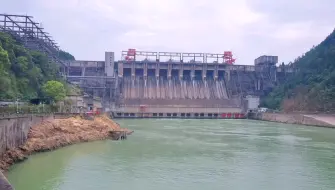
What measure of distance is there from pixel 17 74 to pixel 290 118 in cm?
4184

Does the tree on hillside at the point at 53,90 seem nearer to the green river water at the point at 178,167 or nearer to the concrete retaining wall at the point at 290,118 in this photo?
the green river water at the point at 178,167

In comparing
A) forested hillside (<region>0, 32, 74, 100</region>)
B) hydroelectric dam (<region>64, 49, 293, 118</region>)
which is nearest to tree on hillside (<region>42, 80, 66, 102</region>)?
forested hillside (<region>0, 32, 74, 100</region>)

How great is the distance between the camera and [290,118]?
63281 millimetres

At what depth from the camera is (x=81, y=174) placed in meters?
19.5

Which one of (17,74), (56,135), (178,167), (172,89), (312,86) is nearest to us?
(178,167)

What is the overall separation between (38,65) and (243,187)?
41.2 m

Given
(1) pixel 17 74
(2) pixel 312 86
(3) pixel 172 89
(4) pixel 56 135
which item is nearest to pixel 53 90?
(1) pixel 17 74

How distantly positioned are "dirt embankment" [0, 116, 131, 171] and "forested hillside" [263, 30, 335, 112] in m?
36.9

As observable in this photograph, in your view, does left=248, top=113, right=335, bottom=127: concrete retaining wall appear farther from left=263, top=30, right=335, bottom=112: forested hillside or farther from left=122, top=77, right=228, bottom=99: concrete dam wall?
left=122, top=77, right=228, bottom=99: concrete dam wall

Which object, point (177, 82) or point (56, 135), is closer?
point (56, 135)

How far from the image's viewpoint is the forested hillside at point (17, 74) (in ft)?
116

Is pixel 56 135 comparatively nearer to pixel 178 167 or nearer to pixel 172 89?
pixel 178 167

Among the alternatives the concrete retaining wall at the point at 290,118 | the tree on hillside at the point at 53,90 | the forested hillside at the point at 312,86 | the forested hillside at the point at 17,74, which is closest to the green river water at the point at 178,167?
the forested hillside at the point at 17,74

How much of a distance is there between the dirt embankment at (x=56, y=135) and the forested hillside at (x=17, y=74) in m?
6.82
